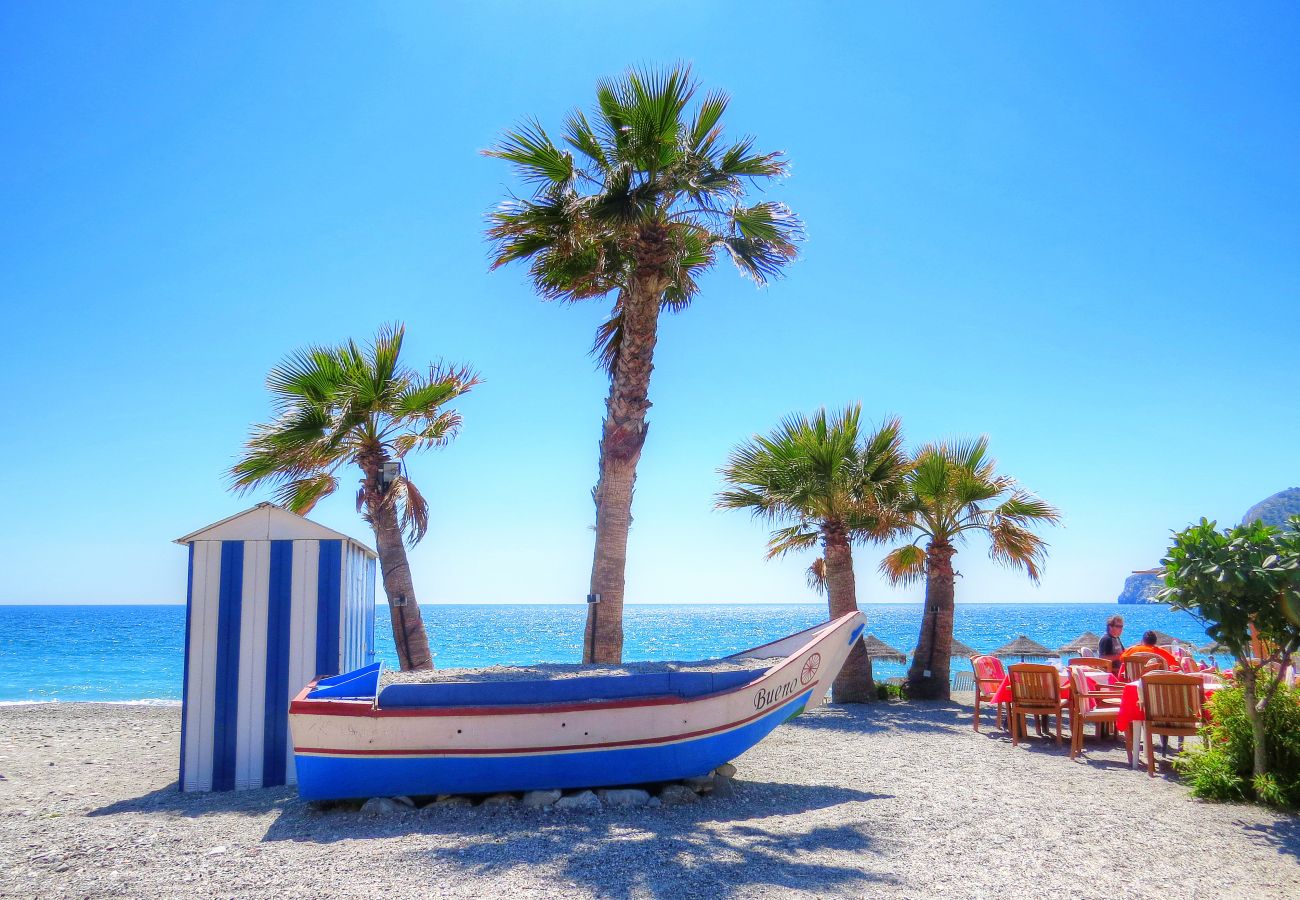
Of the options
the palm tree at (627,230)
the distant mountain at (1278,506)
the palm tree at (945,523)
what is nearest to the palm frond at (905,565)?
the palm tree at (945,523)

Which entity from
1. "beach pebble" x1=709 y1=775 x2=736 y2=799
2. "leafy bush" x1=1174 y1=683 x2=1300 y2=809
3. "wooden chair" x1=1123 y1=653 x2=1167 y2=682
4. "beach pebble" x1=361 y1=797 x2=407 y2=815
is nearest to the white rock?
"beach pebble" x1=709 y1=775 x2=736 y2=799

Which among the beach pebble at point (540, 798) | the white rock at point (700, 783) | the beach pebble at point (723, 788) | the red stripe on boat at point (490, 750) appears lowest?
the beach pebble at point (723, 788)

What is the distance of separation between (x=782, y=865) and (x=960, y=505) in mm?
10725

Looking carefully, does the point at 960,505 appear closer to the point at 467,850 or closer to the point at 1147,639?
the point at 1147,639

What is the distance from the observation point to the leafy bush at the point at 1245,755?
242 inches

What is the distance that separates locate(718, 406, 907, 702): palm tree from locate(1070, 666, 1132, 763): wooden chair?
4.92m

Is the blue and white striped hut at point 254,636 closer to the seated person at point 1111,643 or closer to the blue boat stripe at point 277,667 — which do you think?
the blue boat stripe at point 277,667

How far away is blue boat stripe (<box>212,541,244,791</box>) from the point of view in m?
7.30

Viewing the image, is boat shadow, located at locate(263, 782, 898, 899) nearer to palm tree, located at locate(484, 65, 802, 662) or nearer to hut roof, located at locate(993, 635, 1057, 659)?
palm tree, located at locate(484, 65, 802, 662)

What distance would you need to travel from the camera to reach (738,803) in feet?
21.1

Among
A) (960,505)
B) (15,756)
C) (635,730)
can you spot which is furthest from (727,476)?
(15,756)

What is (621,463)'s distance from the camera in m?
10.5

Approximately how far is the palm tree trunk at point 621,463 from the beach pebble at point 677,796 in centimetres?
392

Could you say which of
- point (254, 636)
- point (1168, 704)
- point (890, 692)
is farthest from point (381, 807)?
point (890, 692)
